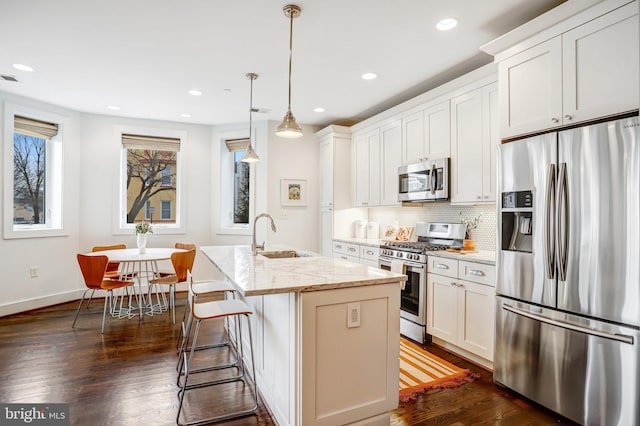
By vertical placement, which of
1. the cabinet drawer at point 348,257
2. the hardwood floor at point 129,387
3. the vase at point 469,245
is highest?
the vase at point 469,245

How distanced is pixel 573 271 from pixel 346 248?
2.94 meters

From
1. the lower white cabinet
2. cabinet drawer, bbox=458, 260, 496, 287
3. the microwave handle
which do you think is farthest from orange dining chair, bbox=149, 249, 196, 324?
cabinet drawer, bbox=458, 260, 496, 287

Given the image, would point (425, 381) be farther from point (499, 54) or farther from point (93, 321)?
point (93, 321)

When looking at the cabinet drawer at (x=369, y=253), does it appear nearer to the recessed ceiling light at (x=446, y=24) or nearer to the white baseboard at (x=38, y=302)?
the recessed ceiling light at (x=446, y=24)

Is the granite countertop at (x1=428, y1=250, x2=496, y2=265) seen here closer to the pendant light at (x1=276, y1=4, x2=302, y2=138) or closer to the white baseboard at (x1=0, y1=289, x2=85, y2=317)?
the pendant light at (x1=276, y1=4, x2=302, y2=138)

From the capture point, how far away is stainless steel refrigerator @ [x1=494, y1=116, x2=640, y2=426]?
184 cm

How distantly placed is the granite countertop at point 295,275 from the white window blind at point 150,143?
3529 millimetres

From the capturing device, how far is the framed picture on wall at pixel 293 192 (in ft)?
17.7

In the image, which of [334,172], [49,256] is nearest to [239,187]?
[334,172]

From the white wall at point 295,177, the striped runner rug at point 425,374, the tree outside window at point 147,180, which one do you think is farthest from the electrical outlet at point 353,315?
the tree outside window at point 147,180

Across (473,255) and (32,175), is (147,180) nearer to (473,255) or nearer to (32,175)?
(32,175)

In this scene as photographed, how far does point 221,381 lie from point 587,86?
309 cm

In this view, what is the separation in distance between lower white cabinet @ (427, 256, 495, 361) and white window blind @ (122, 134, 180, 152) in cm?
436

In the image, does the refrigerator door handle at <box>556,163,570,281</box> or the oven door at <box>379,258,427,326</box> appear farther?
the oven door at <box>379,258,427,326</box>
